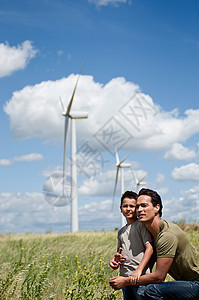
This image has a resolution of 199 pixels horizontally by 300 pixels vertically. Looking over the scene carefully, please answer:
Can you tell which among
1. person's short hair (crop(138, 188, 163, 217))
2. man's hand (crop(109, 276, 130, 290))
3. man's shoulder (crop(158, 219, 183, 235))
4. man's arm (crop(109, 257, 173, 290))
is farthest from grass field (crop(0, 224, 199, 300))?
person's short hair (crop(138, 188, 163, 217))

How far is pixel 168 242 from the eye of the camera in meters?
4.55

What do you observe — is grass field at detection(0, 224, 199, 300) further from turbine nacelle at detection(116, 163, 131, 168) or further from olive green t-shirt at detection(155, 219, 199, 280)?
turbine nacelle at detection(116, 163, 131, 168)

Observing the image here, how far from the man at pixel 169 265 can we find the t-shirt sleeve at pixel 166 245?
30mm

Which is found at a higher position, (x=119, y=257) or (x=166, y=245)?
(x=166, y=245)

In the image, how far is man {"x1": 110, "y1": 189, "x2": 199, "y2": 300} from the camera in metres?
4.68

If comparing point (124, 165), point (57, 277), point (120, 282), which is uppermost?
point (124, 165)

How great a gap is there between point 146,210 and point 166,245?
0.51 m

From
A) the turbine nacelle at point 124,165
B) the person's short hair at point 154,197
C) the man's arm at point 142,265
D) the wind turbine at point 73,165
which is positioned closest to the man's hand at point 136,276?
the man's arm at point 142,265

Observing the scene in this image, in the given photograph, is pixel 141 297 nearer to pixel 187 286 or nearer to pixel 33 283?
pixel 187 286

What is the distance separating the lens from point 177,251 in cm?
473

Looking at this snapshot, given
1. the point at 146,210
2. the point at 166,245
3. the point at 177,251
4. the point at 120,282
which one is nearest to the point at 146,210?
the point at 146,210

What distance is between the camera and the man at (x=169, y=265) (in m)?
4.68

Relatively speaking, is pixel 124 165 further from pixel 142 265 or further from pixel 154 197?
pixel 142 265

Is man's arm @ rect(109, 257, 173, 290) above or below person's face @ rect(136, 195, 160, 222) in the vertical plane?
below
